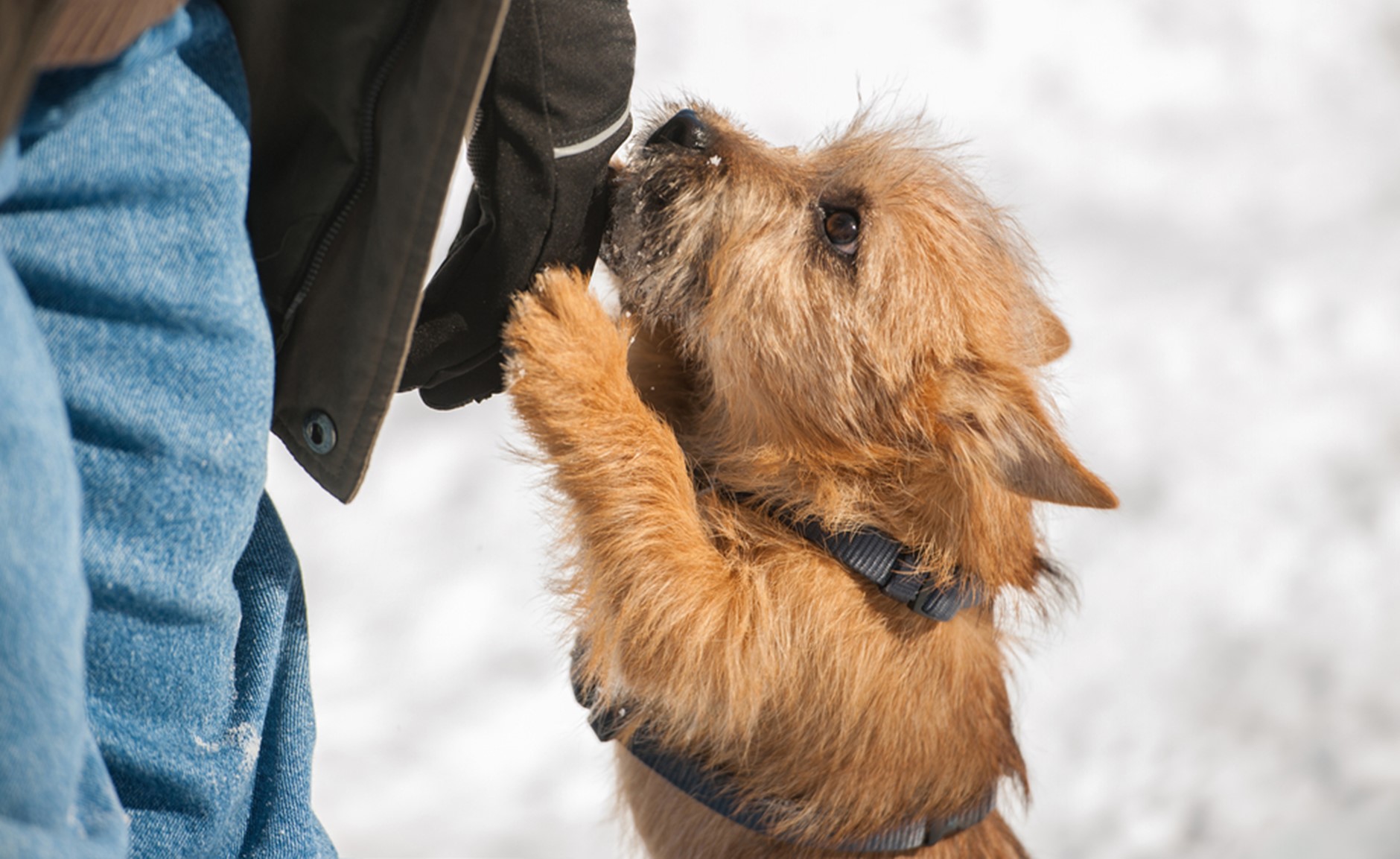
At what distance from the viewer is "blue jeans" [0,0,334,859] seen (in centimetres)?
97

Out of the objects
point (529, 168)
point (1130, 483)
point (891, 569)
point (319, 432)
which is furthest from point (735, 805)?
point (1130, 483)

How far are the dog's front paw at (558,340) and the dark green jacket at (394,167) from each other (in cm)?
7

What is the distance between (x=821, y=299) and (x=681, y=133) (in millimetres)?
434

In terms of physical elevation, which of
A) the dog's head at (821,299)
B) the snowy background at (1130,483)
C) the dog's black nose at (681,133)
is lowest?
the snowy background at (1130,483)

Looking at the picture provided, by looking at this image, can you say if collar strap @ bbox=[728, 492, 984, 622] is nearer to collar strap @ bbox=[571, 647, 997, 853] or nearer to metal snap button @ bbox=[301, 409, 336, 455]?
collar strap @ bbox=[571, 647, 997, 853]

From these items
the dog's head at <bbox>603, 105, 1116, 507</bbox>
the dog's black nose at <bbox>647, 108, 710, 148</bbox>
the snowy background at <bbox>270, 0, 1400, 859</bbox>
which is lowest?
the snowy background at <bbox>270, 0, 1400, 859</bbox>

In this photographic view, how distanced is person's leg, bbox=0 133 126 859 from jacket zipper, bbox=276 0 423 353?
0.46 meters

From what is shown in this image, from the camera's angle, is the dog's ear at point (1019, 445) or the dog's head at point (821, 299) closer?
the dog's ear at point (1019, 445)

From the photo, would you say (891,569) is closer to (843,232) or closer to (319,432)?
(843,232)

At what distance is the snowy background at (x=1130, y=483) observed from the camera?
139 inches

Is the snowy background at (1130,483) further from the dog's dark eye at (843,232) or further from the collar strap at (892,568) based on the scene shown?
the dog's dark eye at (843,232)

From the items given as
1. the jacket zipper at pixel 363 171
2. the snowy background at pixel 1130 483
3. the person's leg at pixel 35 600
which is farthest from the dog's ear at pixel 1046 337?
the person's leg at pixel 35 600

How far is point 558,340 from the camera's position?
1879mm

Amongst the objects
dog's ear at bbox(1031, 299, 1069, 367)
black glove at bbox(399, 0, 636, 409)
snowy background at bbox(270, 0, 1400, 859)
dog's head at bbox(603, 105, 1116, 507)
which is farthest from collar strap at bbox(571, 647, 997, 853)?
dog's ear at bbox(1031, 299, 1069, 367)
